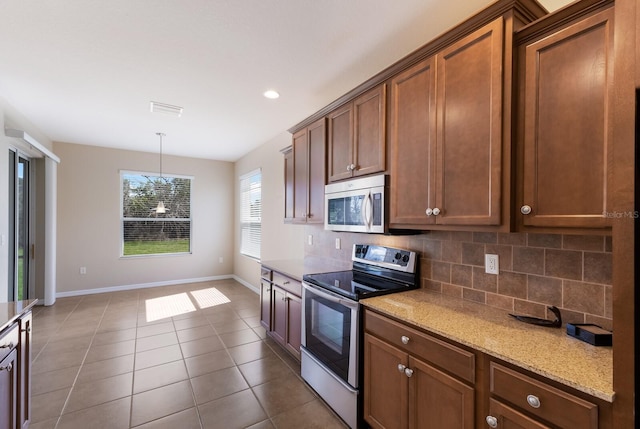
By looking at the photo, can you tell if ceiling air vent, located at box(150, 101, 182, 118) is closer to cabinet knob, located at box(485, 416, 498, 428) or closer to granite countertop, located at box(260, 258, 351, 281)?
granite countertop, located at box(260, 258, 351, 281)

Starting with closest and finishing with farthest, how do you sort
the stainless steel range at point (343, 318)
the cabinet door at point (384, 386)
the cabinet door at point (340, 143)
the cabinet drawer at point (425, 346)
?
the cabinet drawer at point (425, 346) < the cabinet door at point (384, 386) < the stainless steel range at point (343, 318) < the cabinet door at point (340, 143)

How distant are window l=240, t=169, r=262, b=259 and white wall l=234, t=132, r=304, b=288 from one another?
0.20m

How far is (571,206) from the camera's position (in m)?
1.20

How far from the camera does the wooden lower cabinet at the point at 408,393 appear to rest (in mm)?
1342

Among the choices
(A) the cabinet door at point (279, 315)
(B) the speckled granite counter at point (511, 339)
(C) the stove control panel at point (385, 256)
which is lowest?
(A) the cabinet door at point (279, 315)

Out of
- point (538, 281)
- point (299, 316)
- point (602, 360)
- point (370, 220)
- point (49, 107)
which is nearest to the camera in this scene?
point (602, 360)

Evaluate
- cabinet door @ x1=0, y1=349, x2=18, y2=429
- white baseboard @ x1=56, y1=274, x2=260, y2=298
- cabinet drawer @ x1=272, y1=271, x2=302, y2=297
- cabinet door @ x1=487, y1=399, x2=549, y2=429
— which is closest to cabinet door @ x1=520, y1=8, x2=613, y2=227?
cabinet door @ x1=487, y1=399, x2=549, y2=429

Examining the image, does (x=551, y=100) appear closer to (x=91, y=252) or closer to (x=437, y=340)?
(x=437, y=340)

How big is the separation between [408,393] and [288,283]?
154 centimetres

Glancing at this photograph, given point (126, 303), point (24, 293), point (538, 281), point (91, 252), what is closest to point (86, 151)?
point (91, 252)

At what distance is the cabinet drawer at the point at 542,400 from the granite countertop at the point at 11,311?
2241 mm

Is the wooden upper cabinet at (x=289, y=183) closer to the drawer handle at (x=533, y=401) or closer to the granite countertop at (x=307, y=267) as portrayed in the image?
the granite countertop at (x=307, y=267)

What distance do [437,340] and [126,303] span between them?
16.6 ft

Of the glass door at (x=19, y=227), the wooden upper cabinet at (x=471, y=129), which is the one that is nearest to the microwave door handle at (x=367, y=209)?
the wooden upper cabinet at (x=471, y=129)
